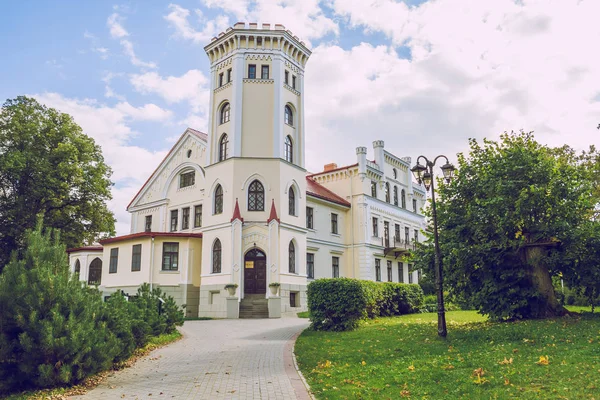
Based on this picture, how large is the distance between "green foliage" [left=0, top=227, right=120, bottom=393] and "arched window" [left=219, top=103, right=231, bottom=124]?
22.5 meters

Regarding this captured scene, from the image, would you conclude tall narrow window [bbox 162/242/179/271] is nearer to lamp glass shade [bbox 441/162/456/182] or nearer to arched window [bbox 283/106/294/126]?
arched window [bbox 283/106/294/126]

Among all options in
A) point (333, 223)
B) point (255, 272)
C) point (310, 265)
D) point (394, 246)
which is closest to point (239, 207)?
point (255, 272)

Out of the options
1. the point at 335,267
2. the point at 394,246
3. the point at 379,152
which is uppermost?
the point at 379,152

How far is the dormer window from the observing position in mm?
33719

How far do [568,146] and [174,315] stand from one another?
1153 inches

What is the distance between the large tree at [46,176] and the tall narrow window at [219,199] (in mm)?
10705

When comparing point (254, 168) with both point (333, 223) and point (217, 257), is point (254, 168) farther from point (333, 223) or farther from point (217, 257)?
point (333, 223)

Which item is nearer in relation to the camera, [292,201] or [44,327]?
[44,327]

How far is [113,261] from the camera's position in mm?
30875

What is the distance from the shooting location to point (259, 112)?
29.4 metres

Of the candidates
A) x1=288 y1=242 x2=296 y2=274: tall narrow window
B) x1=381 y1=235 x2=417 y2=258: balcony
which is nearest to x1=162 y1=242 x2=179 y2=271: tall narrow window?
x1=288 y1=242 x2=296 y2=274: tall narrow window

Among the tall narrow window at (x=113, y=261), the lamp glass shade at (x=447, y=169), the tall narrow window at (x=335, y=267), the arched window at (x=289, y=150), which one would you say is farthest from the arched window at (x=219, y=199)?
the lamp glass shade at (x=447, y=169)

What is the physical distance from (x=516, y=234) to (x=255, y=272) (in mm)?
15921

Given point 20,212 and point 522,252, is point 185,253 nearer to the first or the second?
point 20,212
